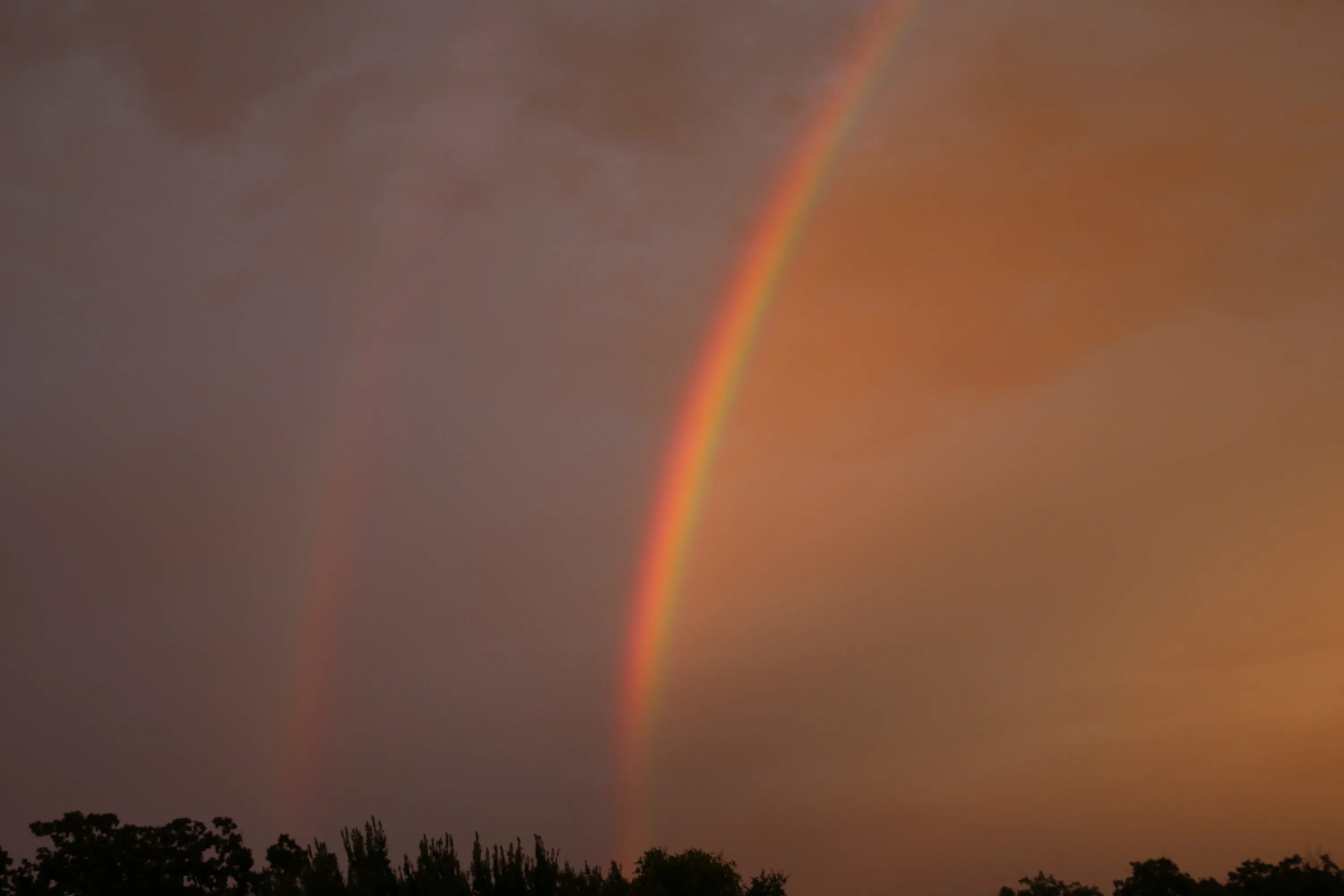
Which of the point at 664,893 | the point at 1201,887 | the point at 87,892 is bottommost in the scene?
the point at 1201,887

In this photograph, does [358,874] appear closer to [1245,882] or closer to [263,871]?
[263,871]

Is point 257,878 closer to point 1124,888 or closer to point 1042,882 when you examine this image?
point 1124,888

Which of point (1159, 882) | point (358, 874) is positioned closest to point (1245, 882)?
point (1159, 882)

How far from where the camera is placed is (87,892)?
53156mm

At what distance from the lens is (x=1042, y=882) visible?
283ft

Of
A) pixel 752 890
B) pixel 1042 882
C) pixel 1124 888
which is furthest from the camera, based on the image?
pixel 1042 882

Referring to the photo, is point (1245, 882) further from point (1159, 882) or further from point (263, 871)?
point (263, 871)

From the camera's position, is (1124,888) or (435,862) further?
(1124,888)

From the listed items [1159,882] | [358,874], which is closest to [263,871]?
[358,874]

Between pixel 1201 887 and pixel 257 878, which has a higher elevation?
pixel 257 878

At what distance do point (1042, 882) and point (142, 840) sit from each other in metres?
61.5

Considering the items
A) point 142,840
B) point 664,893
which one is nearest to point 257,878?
point 142,840

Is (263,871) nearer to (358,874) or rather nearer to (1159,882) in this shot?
(358,874)

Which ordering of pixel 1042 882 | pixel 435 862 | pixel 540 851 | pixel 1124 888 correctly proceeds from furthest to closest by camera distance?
pixel 1042 882, pixel 1124 888, pixel 540 851, pixel 435 862
